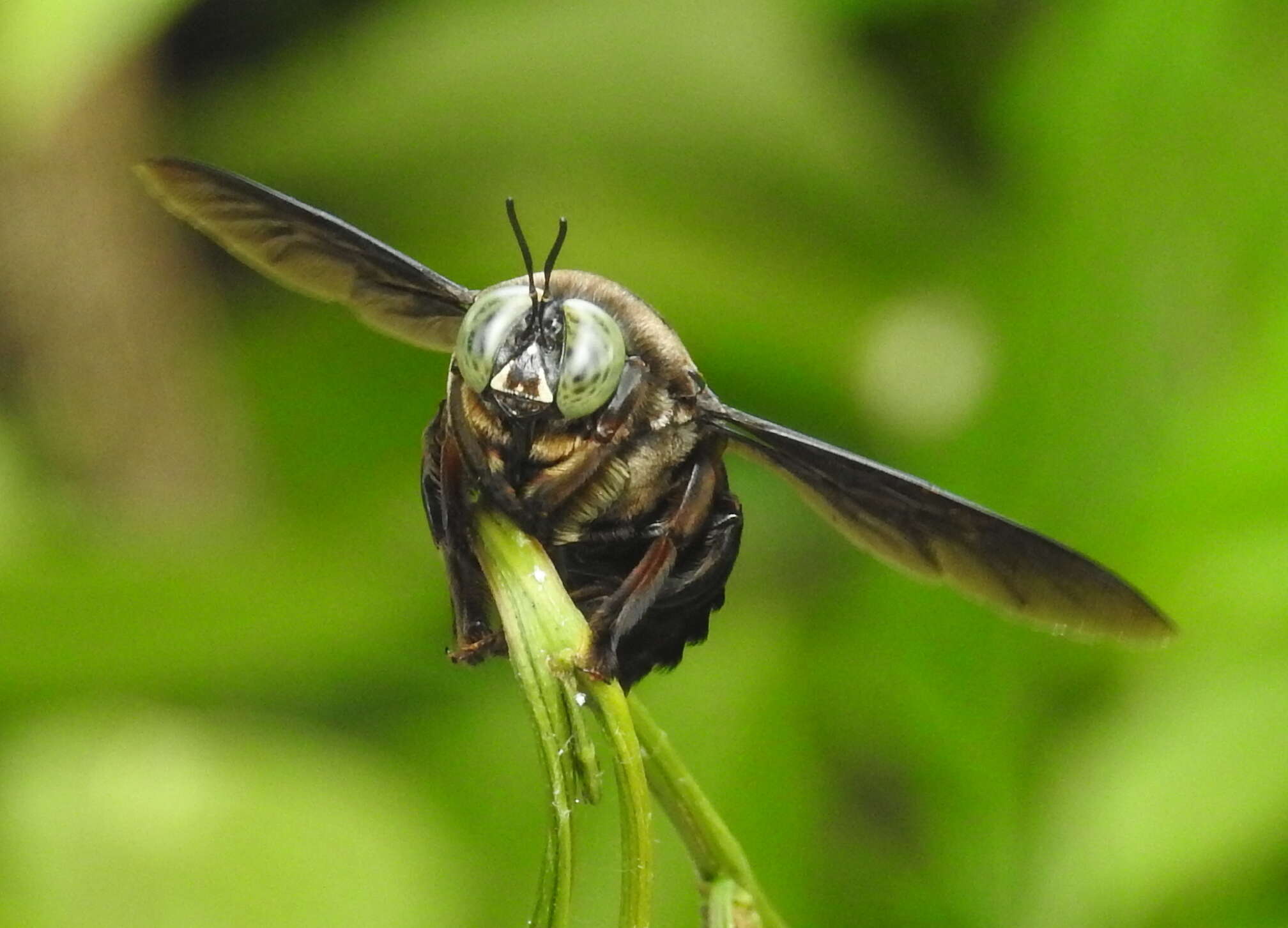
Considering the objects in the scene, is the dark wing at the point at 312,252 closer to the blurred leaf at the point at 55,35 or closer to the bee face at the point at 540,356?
the bee face at the point at 540,356

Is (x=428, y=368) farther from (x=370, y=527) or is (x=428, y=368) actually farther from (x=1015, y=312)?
(x=1015, y=312)

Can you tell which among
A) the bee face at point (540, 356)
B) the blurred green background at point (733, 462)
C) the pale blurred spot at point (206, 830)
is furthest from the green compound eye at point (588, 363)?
the pale blurred spot at point (206, 830)

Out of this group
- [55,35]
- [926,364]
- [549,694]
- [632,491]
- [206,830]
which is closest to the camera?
[549,694]

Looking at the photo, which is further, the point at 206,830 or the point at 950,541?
the point at 206,830

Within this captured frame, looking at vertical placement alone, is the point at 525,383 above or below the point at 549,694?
above

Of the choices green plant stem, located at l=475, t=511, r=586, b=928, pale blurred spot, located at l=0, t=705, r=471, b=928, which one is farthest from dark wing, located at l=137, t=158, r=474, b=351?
pale blurred spot, located at l=0, t=705, r=471, b=928

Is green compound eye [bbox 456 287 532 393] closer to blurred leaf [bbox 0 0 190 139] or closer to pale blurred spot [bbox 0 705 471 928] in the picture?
blurred leaf [bbox 0 0 190 139]

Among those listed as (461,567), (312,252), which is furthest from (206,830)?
(461,567)

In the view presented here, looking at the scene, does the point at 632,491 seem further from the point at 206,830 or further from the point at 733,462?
the point at 733,462
